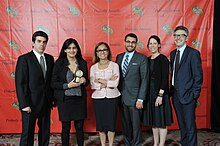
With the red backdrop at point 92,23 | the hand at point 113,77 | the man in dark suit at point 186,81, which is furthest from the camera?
the red backdrop at point 92,23

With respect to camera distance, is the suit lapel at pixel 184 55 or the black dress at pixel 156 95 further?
the black dress at pixel 156 95

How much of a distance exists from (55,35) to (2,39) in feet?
2.77

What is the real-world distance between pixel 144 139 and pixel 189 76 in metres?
1.40

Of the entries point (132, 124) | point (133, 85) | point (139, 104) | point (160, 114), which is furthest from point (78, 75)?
point (160, 114)

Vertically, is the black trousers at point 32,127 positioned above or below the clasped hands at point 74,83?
below

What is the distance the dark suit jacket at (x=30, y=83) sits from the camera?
7.45ft

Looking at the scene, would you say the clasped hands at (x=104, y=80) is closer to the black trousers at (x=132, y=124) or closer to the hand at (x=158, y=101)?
the black trousers at (x=132, y=124)

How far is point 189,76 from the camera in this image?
2.41 metres

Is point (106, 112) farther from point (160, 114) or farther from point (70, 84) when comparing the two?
point (160, 114)

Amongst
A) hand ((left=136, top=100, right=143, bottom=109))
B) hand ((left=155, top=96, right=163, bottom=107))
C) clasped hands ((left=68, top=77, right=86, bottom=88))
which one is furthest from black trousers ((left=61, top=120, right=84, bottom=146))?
hand ((left=155, top=96, right=163, bottom=107))

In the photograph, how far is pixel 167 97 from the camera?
268 centimetres

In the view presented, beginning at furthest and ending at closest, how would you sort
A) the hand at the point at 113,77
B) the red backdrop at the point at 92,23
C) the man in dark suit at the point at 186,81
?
1. the red backdrop at the point at 92,23
2. the hand at the point at 113,77
3. the man in dark suit at the point at 186,81

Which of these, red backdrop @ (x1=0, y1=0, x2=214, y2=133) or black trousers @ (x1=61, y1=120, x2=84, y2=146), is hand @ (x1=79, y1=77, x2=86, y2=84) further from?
red backdrop @ (x1=0, y1=0, x2=214, y2=133)

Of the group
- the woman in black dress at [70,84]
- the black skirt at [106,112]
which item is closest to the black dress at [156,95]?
the black skirt at [106,112]
